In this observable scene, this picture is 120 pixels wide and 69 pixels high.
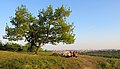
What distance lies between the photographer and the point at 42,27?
63.0 metres

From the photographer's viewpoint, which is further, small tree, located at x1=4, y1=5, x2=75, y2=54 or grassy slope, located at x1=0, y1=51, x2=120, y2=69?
small tree, located at x1=4, y1=5, x2=75, y2=54

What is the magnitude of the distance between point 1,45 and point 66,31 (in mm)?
19581

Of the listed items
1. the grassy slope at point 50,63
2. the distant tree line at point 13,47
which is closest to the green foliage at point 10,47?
the distant tree line at point 13,47

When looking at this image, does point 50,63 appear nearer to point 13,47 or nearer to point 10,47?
point 13,47

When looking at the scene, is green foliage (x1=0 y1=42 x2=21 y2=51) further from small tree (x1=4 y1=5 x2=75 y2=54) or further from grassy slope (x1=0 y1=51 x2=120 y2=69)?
grassy slope (x1=0 y1=51 x2=120 y2=69)

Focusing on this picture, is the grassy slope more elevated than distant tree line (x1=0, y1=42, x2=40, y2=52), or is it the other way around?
distant tree line (x1=0, y1=42, x2=40, y2=52)

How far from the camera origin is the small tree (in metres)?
62.1

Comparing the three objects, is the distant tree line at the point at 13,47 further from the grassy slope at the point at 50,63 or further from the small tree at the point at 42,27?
the grassy slope at the point at 50,63

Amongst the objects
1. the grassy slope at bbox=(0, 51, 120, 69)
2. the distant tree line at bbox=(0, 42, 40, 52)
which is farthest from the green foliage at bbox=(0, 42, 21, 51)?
the grassy slope at bbox=(0, 51, 120, 69)

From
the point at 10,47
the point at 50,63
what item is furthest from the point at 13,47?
the point at 50,63

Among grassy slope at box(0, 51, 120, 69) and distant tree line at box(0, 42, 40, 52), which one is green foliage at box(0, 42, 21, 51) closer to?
distant tree line at box(0, 42, 40, 52)

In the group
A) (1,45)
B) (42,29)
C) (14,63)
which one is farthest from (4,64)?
(1,45)

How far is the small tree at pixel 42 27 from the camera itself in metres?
62.1

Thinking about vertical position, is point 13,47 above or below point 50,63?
above
